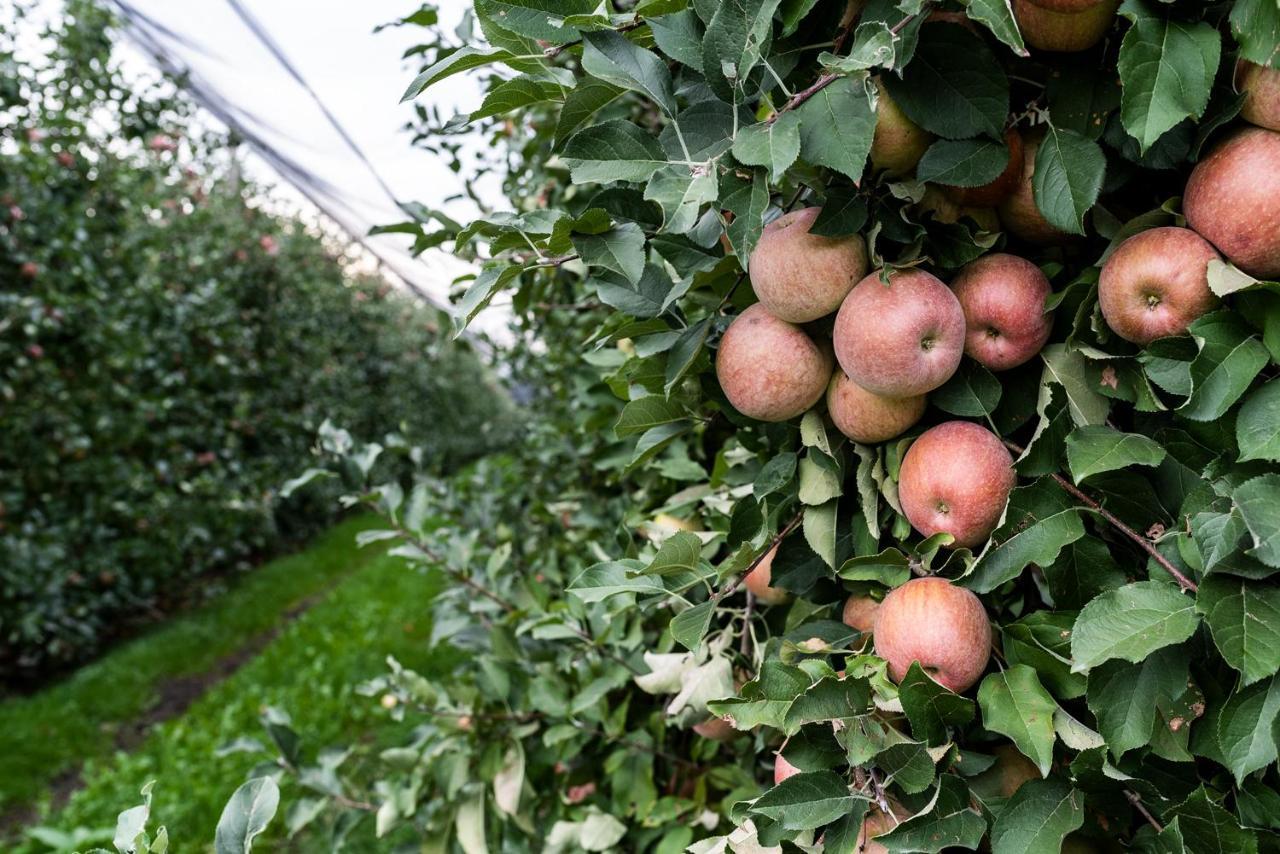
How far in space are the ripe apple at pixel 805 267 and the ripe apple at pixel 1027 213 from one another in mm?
158

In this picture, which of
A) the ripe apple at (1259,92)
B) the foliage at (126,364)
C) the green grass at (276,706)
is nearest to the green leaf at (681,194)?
the ripe apple at (1259,92)

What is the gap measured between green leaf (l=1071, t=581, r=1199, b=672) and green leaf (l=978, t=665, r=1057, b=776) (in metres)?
0.07

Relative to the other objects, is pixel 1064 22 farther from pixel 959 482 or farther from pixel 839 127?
pixel 959 482

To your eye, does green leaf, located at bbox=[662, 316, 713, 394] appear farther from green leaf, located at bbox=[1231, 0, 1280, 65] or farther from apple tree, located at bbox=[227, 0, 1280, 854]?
green leaf, located at bbox=[1231, 0, 1280, 65]

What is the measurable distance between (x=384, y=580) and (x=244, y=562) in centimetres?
177

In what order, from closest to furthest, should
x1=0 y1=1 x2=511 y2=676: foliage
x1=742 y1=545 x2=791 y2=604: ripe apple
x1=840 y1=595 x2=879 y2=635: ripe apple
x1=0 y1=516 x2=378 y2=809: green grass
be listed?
x1=840 y1=595 x2=879 y2=635: ripe apple < x1=742 y1=545 x2=791 y2=604: ripe apple < x1=0 y1=516 x2=378 y2=809: green grass < x1=0 y1=1 x2=511 y2=676: foliage

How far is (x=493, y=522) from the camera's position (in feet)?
8.54

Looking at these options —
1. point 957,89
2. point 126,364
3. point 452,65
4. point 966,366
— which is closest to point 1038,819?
point 966,366

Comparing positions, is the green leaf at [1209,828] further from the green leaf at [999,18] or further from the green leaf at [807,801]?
the green leaf at [999,18]

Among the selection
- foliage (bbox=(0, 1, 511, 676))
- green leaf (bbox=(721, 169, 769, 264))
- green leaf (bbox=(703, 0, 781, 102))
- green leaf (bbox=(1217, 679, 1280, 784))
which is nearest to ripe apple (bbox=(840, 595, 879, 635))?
green leaf (bbox=(1217, 679, 1280, 784))

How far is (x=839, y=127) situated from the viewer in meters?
0.67

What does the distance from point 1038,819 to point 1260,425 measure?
1.21 feet

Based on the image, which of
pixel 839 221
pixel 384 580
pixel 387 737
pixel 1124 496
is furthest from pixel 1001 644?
pixel 384 580

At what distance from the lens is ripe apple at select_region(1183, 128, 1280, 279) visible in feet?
2.04
